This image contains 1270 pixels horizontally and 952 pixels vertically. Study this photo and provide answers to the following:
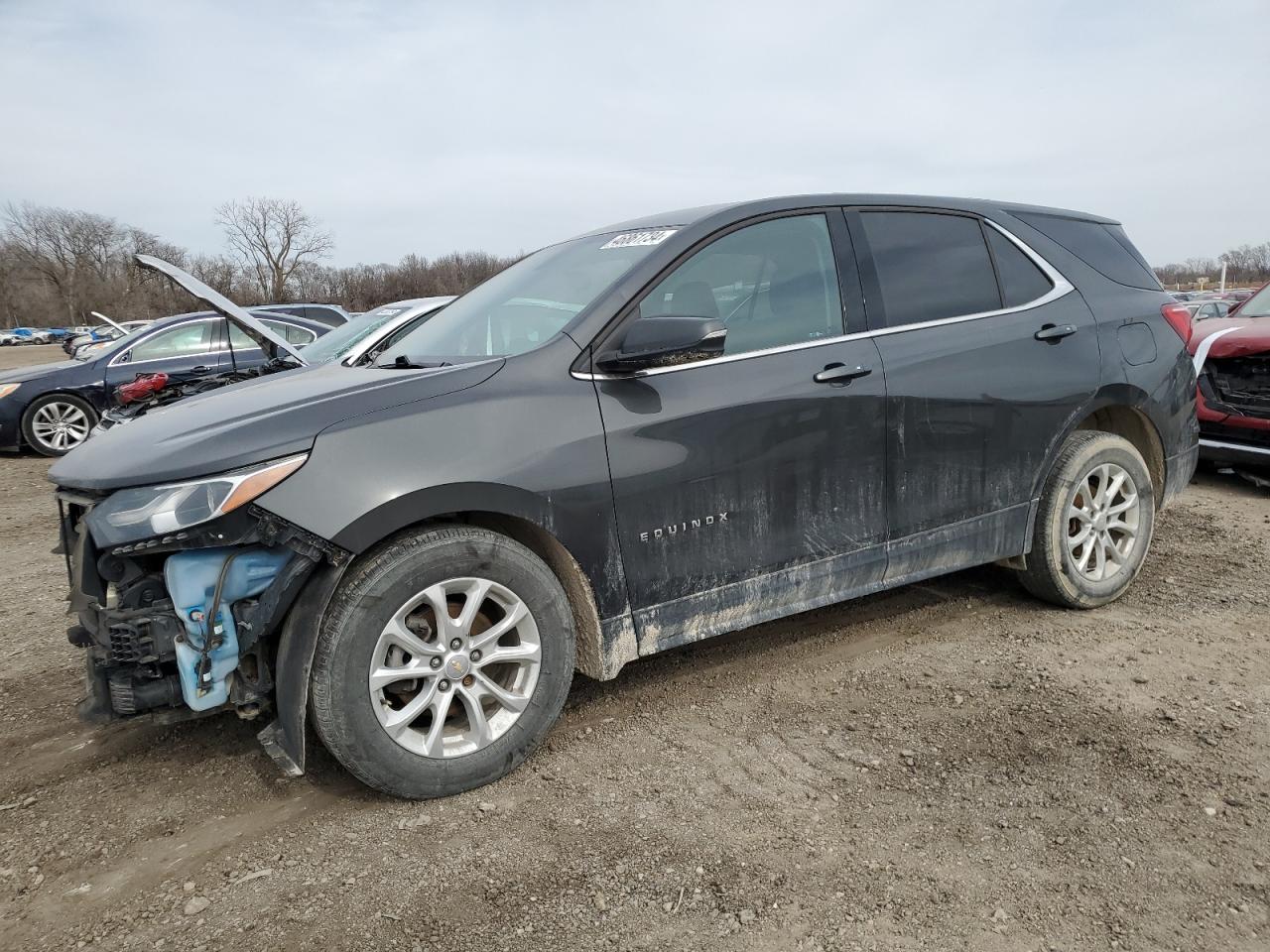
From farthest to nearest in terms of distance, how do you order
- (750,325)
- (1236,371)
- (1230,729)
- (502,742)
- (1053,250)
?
(1236,371) < (1053,250) < (750,325) < (1230,729) < (502,742)

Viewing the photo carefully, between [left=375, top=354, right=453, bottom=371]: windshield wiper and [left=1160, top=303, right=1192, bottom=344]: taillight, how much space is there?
3.39m

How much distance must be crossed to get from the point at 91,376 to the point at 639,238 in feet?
32.2

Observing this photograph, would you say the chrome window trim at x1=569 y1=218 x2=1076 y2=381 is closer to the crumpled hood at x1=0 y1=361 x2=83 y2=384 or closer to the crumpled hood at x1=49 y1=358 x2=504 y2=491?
the crumpled hood at x1=49 y1=358 x2=504 y2=491

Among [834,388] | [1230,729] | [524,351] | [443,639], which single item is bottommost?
[1230,729]

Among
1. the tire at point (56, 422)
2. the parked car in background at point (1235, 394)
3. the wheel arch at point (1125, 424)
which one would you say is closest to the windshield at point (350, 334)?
the tire at point (56, 422)

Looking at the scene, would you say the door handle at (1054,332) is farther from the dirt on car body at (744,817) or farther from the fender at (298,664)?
the fender at (298,664)

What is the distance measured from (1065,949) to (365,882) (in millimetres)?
1707

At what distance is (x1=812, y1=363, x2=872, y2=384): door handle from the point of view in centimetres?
319

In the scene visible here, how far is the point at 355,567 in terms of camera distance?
2.52 meters

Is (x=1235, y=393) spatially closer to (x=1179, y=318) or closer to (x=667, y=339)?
(x=1179, y=318)

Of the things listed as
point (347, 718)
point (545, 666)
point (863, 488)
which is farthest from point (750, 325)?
point (347, 718)

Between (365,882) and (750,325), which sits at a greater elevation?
(750,325)

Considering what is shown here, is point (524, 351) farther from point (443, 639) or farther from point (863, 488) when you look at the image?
point (863, 488)

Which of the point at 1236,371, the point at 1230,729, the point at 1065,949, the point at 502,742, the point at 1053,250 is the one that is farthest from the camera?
the point at 1236,371
